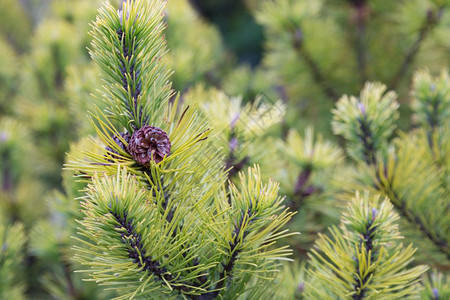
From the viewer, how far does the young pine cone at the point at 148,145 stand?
0.45 meters

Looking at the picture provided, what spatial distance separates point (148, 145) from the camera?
0.45 meters

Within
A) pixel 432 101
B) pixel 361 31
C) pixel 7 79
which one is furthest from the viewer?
pixel 7 79

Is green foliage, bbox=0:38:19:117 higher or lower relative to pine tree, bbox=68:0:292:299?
higher

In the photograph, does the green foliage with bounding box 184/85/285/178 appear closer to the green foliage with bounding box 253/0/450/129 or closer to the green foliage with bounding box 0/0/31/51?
the green foliage with bounding box 253/0/450/129

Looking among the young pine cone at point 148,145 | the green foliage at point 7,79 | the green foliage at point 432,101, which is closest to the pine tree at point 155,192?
the young pine cone at point 148,145

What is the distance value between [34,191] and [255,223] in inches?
35.1

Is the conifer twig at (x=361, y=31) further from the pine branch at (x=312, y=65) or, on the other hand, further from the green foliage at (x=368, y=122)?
the green foliage at (x=368, y=122)

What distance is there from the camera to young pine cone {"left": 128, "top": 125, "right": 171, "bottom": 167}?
45cm

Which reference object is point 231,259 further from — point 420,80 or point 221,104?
point 420,80

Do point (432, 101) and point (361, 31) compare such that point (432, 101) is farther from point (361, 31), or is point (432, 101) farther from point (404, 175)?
point (361, 31)

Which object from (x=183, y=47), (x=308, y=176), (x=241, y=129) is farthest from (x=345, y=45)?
(x=241, y=129)

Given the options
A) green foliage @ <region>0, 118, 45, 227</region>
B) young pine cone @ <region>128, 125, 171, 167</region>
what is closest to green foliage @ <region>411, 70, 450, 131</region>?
young pine cone @ <region>128, 125, 171, 167</region>

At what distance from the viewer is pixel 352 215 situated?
0.54 meters

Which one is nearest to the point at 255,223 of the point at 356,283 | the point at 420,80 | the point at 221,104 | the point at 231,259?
the point at 231,259
